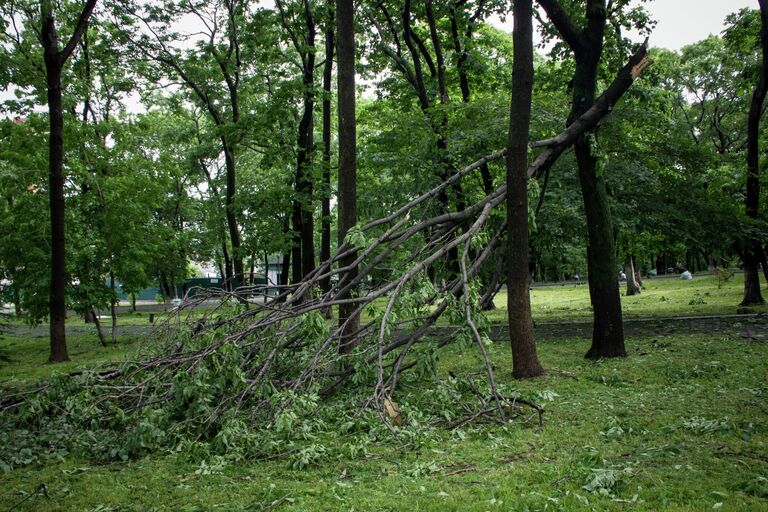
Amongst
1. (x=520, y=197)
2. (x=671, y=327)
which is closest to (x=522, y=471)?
(x=520, y=197)

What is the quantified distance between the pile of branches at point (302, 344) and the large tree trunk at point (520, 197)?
445 millimetres

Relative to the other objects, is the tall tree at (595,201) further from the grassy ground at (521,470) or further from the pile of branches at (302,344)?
the grassy ground at (521,470)

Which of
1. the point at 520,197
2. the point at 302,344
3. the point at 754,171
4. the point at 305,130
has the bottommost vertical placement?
the point at 302,344

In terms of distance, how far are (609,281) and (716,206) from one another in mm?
3943

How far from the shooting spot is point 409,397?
6457 millimetres

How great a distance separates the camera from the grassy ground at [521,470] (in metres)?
3.53

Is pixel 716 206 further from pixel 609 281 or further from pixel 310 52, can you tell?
pixel 310 52

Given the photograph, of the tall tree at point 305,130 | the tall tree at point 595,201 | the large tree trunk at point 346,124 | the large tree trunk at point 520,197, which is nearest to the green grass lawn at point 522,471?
the large tree trunk at point 520,197

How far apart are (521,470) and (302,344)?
337cm

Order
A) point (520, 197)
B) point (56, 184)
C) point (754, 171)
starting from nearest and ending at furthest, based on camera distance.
→ point (520, 197)
point (56, 184)
point (754, 171)

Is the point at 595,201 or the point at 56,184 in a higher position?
the point at 56,184

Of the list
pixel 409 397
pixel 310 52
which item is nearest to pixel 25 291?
pixel 310 52

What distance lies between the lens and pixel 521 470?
13.2 ft

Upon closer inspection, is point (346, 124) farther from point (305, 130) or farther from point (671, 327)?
point (305, 130)
